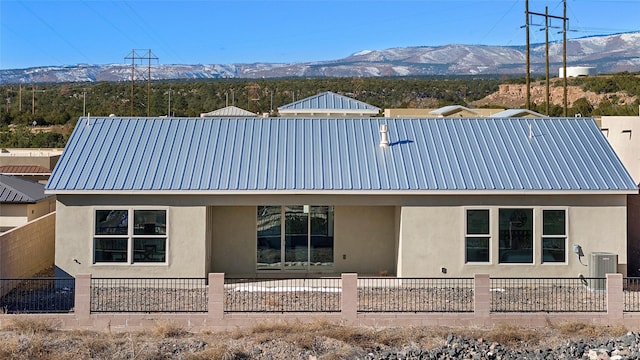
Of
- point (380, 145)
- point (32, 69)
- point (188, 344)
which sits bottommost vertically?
point (188, 344)

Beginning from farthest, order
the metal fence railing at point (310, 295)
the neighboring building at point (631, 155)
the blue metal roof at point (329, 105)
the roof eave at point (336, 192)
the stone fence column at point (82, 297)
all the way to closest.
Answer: the blue metal roof at point (329, 105) < the neighboring building at point (631, 155) < the roof eave at point (336, 192) < the metal fence railing at point (310, 295) < the stone fence column at point (82, 297)

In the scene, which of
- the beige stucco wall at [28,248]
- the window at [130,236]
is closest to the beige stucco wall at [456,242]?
the window at [130,236]

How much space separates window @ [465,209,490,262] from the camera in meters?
19.1

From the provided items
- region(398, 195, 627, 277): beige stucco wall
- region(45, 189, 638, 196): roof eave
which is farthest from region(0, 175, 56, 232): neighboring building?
region(398, 195, 627, 277): beige stucco wall

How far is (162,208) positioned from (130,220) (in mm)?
901

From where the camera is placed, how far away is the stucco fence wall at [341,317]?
15297mm

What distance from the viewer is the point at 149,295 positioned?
57.4ft

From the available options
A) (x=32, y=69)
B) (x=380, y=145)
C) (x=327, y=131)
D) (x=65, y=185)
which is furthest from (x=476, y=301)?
(x=32, y=69)

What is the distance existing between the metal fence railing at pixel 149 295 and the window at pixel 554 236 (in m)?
9.19

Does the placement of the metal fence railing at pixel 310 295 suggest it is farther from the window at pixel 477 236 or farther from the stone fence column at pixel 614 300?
the window at pixel 477 236

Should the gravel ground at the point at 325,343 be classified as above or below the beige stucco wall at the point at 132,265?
below

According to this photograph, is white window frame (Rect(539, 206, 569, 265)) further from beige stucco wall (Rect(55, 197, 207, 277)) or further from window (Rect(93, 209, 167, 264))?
window (Rect(93, 209, 167, 264))

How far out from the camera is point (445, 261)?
752 inches

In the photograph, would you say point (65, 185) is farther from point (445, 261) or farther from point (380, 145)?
point (445, 261)
